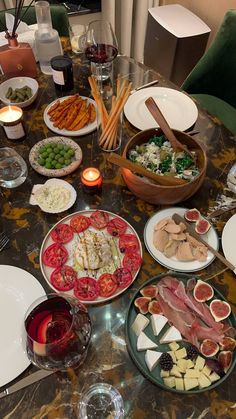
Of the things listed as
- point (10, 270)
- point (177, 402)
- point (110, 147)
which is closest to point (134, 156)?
point (110, 147)

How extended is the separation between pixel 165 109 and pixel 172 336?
1031mm

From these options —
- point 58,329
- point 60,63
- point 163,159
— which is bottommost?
point 58,329

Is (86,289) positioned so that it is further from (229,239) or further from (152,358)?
(229,239)

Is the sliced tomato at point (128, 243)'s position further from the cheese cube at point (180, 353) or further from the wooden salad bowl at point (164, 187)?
the cheese cube at point (180, 353)

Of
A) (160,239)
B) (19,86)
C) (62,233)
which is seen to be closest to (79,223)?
(62,233)

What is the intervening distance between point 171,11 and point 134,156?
2.13m

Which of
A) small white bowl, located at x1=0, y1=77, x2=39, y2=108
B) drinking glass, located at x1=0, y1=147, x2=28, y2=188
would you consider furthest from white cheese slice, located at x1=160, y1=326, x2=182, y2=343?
small white bowl, located at x1=0, y1=77, x2=39, y2=108

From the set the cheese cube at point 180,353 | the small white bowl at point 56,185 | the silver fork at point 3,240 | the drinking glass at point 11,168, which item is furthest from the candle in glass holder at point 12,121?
the cheese cube at point 180,353

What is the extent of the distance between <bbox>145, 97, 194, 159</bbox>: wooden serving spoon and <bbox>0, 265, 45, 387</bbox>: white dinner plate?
2.31 feet

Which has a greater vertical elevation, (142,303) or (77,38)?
(77,38)

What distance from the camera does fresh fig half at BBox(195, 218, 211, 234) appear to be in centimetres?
114

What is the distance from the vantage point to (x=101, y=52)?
162cm

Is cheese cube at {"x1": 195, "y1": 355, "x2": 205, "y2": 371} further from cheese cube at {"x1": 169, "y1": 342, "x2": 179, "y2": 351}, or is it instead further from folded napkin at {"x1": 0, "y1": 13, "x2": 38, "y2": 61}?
folded napkin at {"x1": 0, "y1": 13, "x2": 38, "y2": 61}

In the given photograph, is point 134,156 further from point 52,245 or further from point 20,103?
point 20,103
